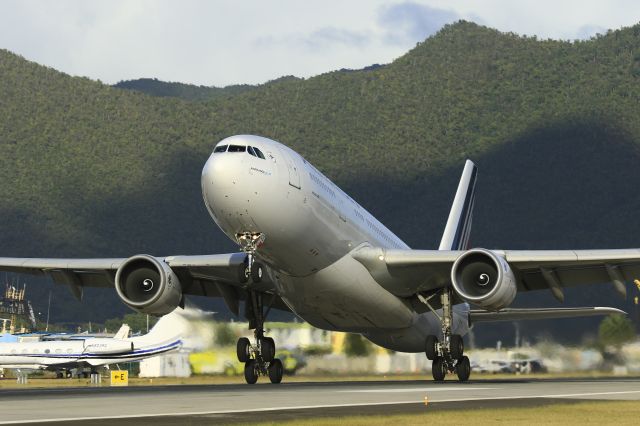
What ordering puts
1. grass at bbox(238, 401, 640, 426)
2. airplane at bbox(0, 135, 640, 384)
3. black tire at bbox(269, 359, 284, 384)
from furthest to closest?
black tire at bbox(269, 359, 284, 384) → airplane at bbox(0, 135, 640, 384) → grass at bbox(238, 401, 640, 426)

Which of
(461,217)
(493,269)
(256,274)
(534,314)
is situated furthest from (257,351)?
(461,217)

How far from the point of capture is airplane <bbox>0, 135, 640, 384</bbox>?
31859 mm

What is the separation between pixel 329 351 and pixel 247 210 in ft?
55.8

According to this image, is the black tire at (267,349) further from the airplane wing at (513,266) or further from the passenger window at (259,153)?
the passenger window at (259,153)

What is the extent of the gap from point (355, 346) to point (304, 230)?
1487 cm

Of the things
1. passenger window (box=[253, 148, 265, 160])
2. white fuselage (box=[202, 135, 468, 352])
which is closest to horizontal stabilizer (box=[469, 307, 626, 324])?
white fuselage (box=[202, 135, 468, 352])

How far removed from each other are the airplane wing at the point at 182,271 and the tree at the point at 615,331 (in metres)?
12.7

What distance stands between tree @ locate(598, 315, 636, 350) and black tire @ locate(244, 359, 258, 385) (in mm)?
14460

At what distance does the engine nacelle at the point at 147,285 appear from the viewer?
120ft

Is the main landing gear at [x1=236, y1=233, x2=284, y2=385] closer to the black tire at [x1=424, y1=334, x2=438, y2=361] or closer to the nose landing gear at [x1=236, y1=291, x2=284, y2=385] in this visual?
the nose landing gear at [x1=236, y1=291, x2=284, y2=385]

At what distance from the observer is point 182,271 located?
39094mm

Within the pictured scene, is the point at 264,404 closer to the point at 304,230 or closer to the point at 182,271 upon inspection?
the point at 304,230

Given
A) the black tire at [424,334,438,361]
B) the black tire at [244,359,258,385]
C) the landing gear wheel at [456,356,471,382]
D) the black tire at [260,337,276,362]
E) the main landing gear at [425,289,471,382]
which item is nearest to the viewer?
the main landing gear at [425,289,471,382]

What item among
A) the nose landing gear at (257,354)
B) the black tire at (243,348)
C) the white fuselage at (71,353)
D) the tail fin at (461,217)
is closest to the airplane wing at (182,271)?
the nose landing gear at (257,354)
